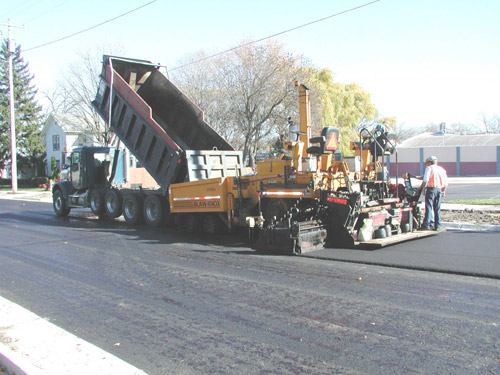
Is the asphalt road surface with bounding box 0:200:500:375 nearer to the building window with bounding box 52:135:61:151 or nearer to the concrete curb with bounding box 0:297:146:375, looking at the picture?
the concrete curb with bounding box 0:297:146:375

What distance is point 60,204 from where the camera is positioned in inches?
675

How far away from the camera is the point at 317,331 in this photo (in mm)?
4777

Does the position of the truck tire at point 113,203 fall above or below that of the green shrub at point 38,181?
below

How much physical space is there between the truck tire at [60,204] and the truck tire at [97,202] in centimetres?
182

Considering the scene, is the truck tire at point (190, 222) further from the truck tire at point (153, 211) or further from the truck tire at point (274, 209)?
the truck tire at point (274, 209)

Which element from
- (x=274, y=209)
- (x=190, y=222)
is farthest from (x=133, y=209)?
(x=274, y=209)

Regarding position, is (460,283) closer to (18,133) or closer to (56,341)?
(56,341)

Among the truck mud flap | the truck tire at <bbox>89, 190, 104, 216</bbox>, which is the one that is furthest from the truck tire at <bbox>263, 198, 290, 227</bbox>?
the truck tire at <bbox>89, 190, 104, 216</bbox>

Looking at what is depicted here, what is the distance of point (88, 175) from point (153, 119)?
445 cm

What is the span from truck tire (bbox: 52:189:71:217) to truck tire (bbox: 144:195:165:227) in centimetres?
502

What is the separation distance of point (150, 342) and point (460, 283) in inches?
165

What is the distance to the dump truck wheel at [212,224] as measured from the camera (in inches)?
452

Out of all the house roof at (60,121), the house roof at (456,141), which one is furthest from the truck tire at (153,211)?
the house roof at (456,141)

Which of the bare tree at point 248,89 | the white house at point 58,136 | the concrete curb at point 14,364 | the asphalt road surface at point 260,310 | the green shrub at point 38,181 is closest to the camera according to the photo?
the concrete curb at point 14,364
